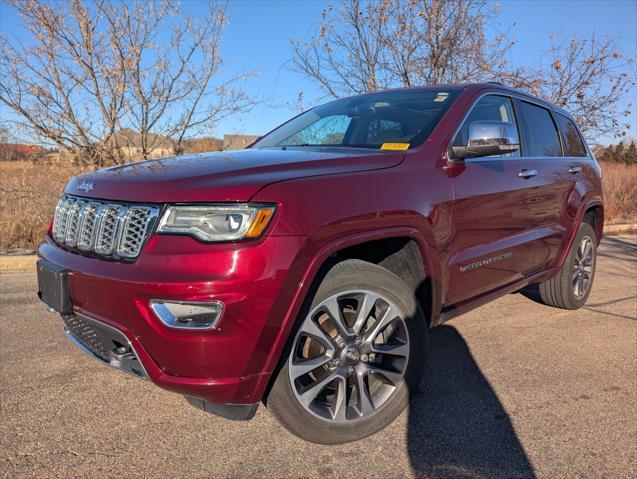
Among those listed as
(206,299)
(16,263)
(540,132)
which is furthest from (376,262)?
(16,263)

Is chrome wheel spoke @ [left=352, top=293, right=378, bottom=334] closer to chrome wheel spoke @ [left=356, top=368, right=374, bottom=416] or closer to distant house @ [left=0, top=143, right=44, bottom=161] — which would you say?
chrome wheel spoke @ [left=356, top=368, right=374, bottom=416]

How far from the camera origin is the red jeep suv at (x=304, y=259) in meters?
1.95

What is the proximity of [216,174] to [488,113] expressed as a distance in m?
2.22

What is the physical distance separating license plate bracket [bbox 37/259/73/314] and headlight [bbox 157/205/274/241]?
63cm

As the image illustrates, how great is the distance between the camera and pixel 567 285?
4.52 meters

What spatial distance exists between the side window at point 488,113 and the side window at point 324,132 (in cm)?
80

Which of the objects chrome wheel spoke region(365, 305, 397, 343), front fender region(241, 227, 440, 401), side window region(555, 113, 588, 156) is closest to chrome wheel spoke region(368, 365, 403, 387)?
chrome wheel spoke region(365, 305, 397, 343)

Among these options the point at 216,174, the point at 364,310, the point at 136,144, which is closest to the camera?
the point at 216,174

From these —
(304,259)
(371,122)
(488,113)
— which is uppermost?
(488,113)

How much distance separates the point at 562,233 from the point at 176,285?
3464mm

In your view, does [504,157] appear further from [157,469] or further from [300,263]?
[157,469]

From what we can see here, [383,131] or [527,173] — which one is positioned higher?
[383,131]

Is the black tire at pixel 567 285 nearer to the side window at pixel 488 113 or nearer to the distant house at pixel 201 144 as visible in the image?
the side window at pixel 488 113

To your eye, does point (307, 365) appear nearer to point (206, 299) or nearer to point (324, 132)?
point (206, 299)
